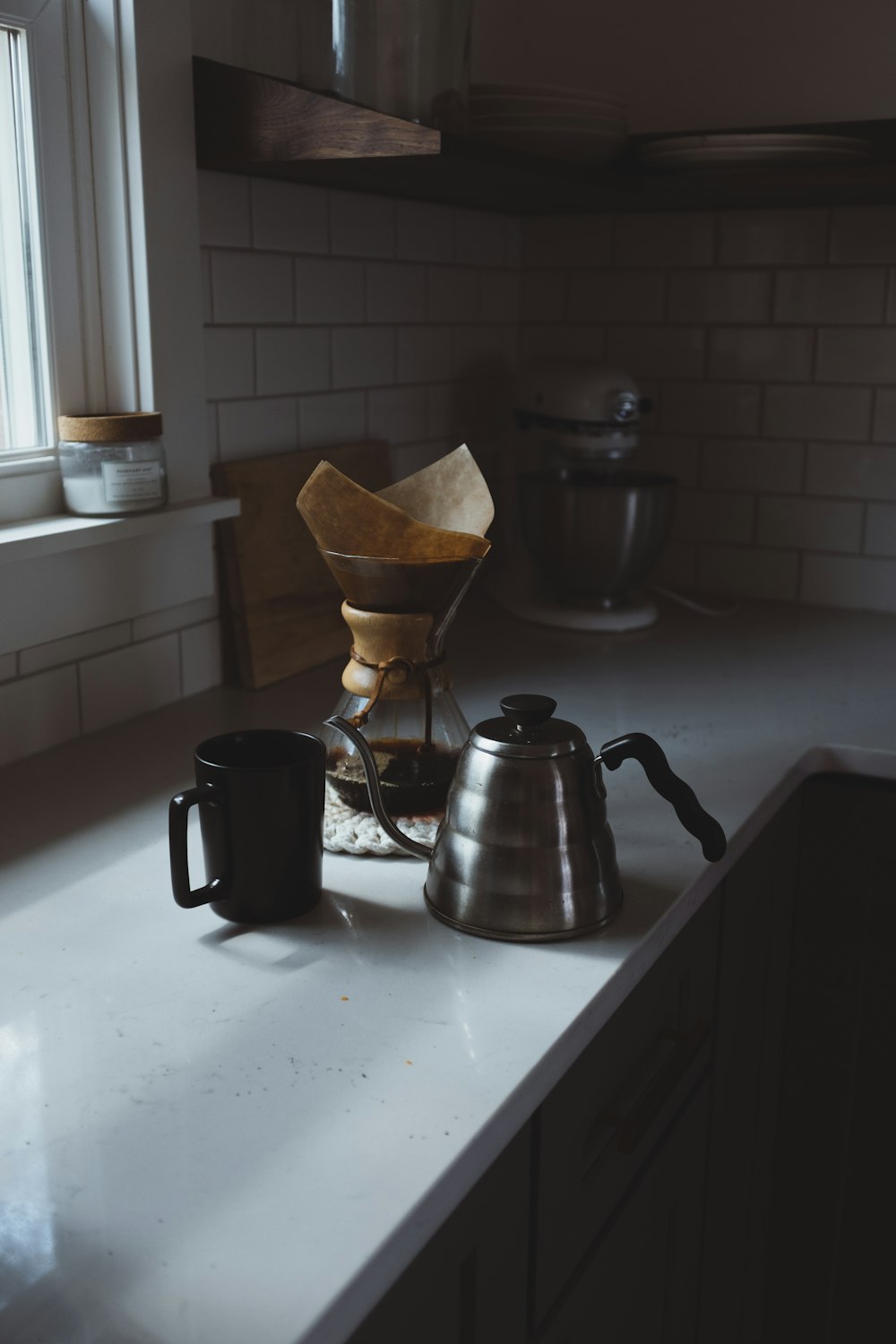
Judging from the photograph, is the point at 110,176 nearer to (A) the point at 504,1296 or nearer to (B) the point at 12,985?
(B) the point at 12,985

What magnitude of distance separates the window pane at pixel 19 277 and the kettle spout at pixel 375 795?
525 millimetres

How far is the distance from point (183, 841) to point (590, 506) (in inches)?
42.2

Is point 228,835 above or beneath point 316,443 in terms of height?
beneath

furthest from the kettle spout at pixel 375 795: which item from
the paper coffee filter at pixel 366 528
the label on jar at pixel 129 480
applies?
Answer: the label on jar at pixel 129 480

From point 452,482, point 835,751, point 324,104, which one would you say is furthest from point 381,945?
point 324,104

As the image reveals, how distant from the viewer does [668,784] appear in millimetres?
948

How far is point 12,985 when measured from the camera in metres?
0.84

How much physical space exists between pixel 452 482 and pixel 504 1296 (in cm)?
71

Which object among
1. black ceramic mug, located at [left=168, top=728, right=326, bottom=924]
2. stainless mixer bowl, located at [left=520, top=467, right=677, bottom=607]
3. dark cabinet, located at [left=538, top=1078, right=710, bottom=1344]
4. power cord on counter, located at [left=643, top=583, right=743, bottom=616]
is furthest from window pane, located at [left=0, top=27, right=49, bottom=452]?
power cord on counter, located at [left=643, top=583, right=743, bottom=616]

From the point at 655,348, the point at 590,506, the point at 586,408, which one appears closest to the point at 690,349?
the point at 655,348

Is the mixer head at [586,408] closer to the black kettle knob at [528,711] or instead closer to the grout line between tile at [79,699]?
the grout line between tile at [79,699]

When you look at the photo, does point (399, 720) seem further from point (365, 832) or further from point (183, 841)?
point (183, 841)

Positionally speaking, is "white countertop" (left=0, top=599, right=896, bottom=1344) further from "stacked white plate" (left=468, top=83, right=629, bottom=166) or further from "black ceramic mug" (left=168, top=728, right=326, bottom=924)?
"stacked white plate" (left=468, top=83, right=629, bottom=166)

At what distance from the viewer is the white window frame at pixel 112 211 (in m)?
1.24
